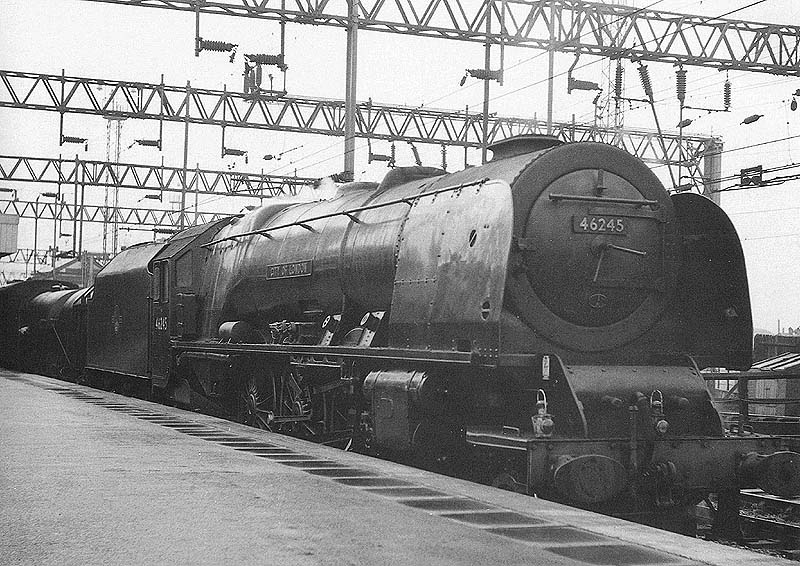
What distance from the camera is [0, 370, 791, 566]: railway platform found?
5930mm

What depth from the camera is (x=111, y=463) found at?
971 centimetres

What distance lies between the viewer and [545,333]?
31.6 feet

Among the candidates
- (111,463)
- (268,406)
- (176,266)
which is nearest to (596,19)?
(176,266)

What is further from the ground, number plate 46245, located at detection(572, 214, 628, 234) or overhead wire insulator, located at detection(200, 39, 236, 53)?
overhead wire insulator, located at detection(200, 39, 236, 53)

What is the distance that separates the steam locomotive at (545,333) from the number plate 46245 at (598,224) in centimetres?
2

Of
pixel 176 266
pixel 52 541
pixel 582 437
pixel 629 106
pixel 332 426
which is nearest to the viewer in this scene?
pixel 52 541

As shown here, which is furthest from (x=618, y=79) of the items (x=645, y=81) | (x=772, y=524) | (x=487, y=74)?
(x=772, y=524)

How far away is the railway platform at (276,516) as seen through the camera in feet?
19.5

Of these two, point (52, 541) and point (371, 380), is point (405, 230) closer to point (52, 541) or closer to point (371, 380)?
point (371, 380)

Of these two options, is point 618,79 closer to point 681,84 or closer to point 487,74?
point 681,84

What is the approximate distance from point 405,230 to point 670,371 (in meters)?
3.25

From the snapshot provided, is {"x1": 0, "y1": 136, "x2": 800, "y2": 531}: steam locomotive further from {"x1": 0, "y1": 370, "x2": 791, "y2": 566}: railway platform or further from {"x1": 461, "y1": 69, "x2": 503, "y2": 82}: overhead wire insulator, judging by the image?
{"x1": 461, "y1": 69, "x2": 503, "y2": 82}: overhead wire insulator

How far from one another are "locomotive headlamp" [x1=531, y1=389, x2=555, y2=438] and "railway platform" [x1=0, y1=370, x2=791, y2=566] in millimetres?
708

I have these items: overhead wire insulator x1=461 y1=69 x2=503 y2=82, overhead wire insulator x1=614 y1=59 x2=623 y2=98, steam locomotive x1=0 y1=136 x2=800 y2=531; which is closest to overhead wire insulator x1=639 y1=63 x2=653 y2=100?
overhead wire insulator x1=614 y1=59 x2=623 y2=98
